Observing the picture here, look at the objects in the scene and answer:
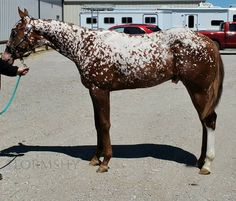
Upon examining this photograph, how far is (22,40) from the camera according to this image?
6.18 meters

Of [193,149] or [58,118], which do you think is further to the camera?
[58,118]

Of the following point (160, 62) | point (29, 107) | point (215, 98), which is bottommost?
point (29, 107)

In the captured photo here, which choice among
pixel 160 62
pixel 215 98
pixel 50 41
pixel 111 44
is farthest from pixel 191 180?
pixel 50 41

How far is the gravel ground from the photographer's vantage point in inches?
217

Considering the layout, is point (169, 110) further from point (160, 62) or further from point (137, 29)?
point (137, 29)

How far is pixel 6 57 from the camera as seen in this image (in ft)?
20.4

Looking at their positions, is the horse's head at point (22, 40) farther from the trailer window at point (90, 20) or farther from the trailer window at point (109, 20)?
the trailer window at point (90, 20)

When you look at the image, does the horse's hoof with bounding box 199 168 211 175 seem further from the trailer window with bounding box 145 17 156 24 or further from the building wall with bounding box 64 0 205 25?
the building wall with bounding box 64 0 205 25

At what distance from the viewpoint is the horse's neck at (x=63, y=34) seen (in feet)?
20.3

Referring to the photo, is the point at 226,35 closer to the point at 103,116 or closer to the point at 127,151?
the point at 127,151

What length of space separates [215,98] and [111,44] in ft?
4.88

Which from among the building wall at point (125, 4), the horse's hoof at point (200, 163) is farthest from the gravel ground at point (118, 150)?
the building wall at point (125, 4)

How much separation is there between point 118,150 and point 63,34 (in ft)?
6.54

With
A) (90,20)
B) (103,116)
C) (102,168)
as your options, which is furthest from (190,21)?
(102,168)
